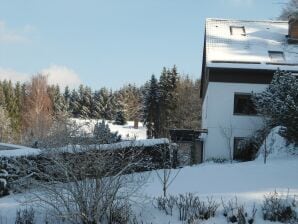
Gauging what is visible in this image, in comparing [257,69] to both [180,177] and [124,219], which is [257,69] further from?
[124,219]

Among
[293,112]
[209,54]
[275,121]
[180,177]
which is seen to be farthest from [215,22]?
[180,177]

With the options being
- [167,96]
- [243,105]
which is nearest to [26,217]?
[243,105]

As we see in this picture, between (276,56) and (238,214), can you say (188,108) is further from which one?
(238,214)

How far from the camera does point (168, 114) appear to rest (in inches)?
2111

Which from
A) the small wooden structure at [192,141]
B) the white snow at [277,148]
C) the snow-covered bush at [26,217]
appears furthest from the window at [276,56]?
the snow-covered bush at [26,217]

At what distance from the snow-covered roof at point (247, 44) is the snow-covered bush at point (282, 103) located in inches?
59.2

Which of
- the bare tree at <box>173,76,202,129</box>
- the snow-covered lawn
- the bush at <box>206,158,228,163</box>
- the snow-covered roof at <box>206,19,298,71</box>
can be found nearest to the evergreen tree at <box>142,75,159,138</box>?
the bare tree at <box>173,76,202,129</box>

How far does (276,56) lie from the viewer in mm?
27656

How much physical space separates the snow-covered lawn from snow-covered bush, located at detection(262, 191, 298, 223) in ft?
0.59

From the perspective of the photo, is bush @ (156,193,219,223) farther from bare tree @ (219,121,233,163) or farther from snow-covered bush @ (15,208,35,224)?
bare tree @ (219,121,233,163)

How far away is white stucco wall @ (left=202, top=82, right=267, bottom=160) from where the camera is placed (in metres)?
26.2

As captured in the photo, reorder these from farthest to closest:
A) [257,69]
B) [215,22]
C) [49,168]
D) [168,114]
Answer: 1. [168,114]
2. [215,22]
3. [257,69]
4. [49,168]

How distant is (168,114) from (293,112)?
3380cm

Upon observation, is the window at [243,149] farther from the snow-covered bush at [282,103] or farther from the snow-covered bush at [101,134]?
the snow-covered bush at [101,134]
